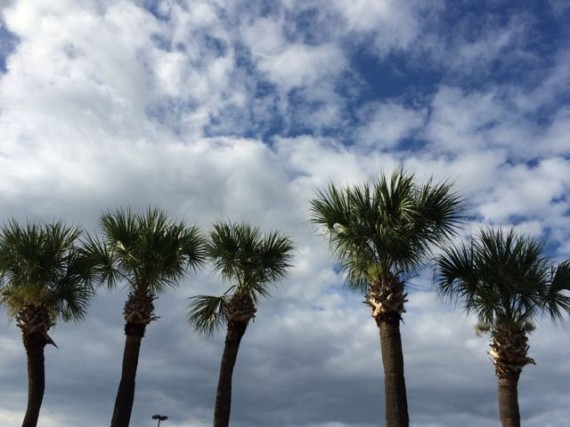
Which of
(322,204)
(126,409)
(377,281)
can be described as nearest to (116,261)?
(126,409)

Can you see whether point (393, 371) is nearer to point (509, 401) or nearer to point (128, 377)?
point (509, 401)

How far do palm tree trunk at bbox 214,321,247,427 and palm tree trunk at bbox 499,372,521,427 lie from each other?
8574mm

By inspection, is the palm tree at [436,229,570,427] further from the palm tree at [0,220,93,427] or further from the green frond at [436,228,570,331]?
the palm tree at [0,220,93,427]

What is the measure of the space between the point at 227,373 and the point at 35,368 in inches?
260

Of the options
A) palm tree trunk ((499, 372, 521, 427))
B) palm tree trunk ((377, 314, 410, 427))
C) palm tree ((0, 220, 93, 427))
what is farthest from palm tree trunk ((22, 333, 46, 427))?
palm tree trunk ((499, 372, 521, 427))

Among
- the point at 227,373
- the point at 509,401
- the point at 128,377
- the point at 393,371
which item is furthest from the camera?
the point at 227,373

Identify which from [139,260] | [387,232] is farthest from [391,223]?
[139,260]

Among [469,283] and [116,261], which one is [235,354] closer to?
[116,261]

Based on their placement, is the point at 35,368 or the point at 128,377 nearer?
the point at 128,377

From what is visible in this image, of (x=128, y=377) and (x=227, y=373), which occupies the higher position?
(x=227, y=373)

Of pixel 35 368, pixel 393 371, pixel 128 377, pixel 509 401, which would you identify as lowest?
pixel 509 401

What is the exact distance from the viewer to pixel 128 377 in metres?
21.0

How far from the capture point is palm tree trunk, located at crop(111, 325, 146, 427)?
2027 centimetres

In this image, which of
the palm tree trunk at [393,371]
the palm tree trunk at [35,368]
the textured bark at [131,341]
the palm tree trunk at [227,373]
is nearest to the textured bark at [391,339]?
the palm tree trunk at [393,371]
